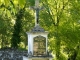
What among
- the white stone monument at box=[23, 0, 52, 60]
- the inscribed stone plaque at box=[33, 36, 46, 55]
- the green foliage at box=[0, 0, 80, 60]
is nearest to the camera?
the white stone monument at box=[23, 0, 52, 60]

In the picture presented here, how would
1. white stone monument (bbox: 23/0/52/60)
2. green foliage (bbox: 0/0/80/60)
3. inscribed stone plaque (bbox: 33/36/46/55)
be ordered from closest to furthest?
white stone monument (bbox: 23/0/52/60), inscribed stone plaque (bbox: 33/36/46/55), green foliage (bbox: 0/0/80/60)

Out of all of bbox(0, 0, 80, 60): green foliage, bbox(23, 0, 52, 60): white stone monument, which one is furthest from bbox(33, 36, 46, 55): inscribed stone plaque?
bbox(0, 0, 80, 60): green foliage

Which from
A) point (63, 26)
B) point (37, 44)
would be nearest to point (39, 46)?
point (37, 44)

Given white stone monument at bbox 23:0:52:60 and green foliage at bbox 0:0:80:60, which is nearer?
white stone monument at bbox 23:0:52:60

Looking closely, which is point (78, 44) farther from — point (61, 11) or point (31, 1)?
point (31, 1)

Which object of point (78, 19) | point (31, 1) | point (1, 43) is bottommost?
point (1, 43)

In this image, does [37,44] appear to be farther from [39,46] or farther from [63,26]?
[63,26]

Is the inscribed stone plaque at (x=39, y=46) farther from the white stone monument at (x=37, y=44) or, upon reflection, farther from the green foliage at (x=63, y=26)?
the green foliage at (x=63, y=26)

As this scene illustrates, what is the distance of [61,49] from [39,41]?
667 centimetres

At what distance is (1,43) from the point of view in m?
34.6

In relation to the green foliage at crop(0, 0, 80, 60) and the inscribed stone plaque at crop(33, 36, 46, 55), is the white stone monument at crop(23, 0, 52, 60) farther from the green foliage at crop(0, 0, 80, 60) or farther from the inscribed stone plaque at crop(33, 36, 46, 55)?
the green foliage at crop(0, 0, 80, 60)

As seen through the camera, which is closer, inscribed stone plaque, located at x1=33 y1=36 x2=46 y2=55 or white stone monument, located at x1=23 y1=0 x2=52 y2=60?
white stone monument, located at x1=23 y1=0 x2=52 y2=60

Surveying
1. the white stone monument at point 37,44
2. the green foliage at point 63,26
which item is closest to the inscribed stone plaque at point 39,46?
the white stone monument at point 37,44

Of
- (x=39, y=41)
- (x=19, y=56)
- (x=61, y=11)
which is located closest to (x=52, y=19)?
(x=61, y=11)
